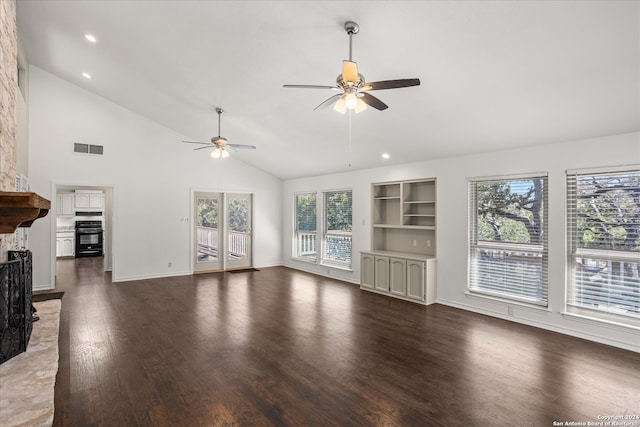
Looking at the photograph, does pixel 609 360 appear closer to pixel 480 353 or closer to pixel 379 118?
pixel 480 353

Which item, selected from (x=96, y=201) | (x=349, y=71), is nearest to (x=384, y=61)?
(x=349, y=71)

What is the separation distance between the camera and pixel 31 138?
637 centimetres

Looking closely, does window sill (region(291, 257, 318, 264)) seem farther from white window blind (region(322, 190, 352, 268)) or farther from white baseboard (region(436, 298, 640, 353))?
white baseboard (region(436, 298, 640, 353))

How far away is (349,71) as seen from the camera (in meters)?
2.74

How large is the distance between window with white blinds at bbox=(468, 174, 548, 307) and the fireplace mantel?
521 centimetres

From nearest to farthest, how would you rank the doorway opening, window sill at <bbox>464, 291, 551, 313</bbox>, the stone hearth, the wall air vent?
the stone hearth → window sill at <bbox>464, 291, 551, 313</bbox> → the wall air vent → the doorway opening

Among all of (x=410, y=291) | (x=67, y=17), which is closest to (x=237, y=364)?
(x=410, y=291)

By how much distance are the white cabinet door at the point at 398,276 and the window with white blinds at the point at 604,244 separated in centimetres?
232

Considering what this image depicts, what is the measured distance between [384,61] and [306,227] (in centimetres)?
572

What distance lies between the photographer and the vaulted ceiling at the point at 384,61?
279cm

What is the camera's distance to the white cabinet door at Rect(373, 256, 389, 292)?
6.21 metres

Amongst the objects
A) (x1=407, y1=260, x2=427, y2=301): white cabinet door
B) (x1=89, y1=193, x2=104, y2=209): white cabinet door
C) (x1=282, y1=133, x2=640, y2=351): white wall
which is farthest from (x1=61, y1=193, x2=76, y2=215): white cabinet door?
(x1=407, y1=260, x2=427, y2=301): white cabinet door

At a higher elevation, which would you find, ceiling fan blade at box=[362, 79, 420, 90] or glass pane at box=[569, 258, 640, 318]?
ceiling fan blade at box=[362, 79, 420, 90]

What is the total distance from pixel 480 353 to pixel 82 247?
11.8 m
